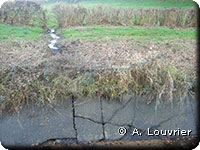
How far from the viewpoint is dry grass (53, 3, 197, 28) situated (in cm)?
356

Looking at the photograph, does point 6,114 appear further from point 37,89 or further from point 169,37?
point 169,37

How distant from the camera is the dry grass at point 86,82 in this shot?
220 centimetres

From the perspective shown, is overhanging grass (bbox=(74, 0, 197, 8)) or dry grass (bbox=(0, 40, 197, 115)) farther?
overhanging grass (bbox=(74, 0, 197, 8))

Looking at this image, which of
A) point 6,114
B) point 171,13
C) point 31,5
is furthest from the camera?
point 171,13

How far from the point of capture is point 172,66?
7.99ft

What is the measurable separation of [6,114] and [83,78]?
920 millimetres

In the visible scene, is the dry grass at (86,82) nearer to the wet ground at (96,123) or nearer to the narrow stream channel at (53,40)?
the wet ground at (96,123)

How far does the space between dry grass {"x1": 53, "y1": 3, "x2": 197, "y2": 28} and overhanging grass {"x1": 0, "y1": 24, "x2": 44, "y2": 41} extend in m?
0.48

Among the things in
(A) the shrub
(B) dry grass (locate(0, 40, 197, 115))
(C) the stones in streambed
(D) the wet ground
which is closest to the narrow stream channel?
(A) the shrub

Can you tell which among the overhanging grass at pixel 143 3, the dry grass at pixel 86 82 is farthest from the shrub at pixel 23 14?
the dry grass at pixel 86 82

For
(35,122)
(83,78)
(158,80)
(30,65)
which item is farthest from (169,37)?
(35,122)

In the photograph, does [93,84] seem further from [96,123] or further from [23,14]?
[23,14]

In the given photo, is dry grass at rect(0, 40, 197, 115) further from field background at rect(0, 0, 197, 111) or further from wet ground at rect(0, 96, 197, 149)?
wet ground at rect(0, 96, 197, 149)

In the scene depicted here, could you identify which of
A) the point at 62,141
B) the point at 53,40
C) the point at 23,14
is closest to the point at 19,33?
the point at 23,14
